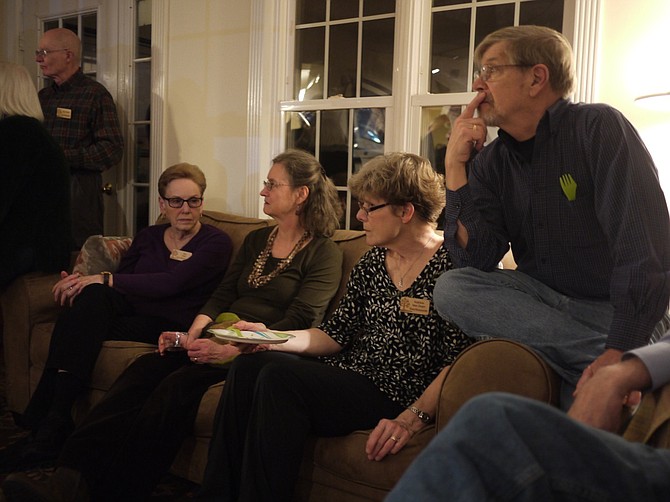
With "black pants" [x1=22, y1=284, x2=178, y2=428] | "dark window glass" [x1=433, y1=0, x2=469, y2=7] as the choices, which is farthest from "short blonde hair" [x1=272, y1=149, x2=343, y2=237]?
"dark window glass" [x1=433, y1=0, x2=469, y2=7]

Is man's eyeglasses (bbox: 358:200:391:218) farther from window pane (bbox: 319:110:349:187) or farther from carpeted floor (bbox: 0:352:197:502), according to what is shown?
window pane (bbox: 319:110:349:187)

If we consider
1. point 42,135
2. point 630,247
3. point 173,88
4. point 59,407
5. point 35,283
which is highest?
point 173,88

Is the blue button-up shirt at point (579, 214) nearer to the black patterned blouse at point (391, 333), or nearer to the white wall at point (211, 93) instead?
the black patterned blouse at point (391, 333)

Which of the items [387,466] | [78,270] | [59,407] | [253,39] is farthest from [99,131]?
[387,466]

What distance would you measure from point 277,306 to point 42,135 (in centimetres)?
141

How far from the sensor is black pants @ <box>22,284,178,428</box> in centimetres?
269

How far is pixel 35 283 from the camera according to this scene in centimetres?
308

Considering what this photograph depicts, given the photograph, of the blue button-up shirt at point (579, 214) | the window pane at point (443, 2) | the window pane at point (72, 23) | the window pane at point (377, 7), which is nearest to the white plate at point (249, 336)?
the blue button-up shirt at point (579, 214)

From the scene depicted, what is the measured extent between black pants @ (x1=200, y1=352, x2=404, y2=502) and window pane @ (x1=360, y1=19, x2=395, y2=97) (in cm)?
200

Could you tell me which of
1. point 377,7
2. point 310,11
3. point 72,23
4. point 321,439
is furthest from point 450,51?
point 72,23

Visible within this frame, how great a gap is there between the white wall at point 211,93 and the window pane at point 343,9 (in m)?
0.47

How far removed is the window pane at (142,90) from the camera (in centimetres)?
466

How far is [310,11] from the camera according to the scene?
3914 mm

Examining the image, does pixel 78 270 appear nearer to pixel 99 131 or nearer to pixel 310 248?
pixel 310 248
